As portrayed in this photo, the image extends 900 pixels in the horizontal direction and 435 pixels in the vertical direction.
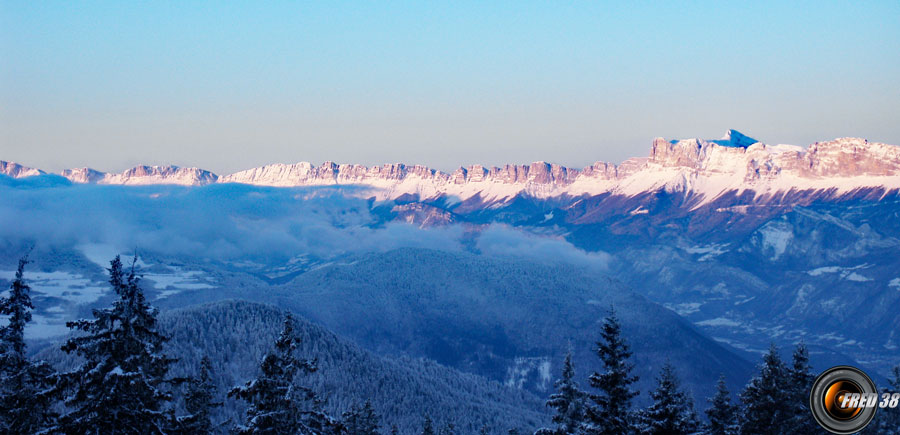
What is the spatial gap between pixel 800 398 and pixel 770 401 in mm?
3272

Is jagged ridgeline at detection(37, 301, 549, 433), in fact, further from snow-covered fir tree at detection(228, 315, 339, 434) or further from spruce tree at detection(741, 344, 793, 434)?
snow-covered fir tree at detection(228, 315, 339, 434)

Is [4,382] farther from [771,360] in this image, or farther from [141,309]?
[771,360]

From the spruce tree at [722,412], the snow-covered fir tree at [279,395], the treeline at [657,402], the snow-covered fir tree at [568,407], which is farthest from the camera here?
the spruce tree at [722,412]

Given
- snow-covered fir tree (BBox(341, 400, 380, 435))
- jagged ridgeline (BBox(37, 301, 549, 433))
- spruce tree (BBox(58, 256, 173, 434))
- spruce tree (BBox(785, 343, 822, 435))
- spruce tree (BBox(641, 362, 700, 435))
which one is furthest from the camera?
jagged ridgeline (BBox(37, 301, 549, 433))

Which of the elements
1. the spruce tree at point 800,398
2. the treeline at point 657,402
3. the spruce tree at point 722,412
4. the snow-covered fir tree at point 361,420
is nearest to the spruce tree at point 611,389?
the treeline at point 657,402

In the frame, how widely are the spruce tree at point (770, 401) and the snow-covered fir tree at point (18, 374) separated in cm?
4004

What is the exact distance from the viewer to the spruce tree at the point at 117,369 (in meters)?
29.0

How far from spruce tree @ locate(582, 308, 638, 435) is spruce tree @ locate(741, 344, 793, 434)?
14.0 meters

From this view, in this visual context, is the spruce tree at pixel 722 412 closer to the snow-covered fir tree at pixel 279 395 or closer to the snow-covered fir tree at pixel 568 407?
the snow-covered fir tree at pixel 568 407

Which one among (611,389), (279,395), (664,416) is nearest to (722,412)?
(664,416)

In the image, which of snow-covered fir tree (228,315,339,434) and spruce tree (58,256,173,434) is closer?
spruce tree (58,256,173,434)

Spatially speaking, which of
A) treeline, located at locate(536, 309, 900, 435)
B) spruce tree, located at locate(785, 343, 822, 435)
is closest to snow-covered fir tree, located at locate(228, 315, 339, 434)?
treeline, located at locate(536, 309, 900, 435)

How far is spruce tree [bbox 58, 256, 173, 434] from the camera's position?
29.0 m

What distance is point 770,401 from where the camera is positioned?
46.6m
